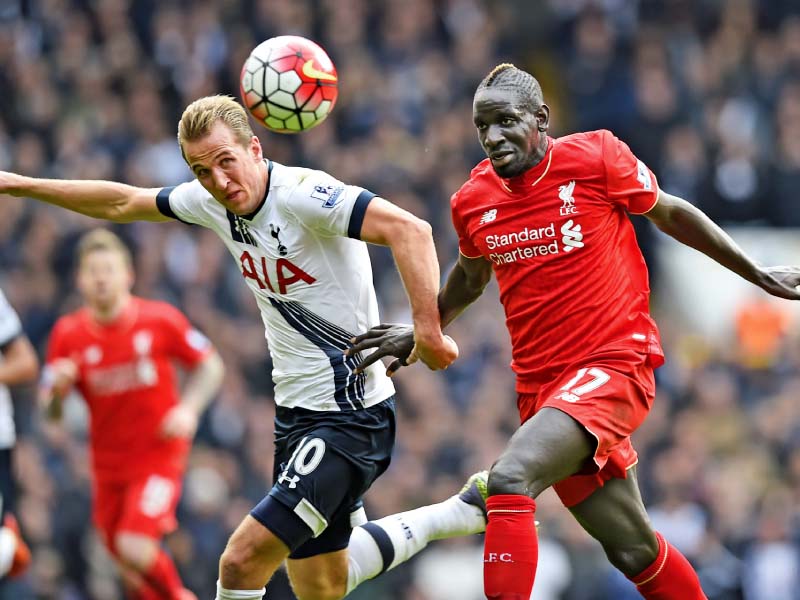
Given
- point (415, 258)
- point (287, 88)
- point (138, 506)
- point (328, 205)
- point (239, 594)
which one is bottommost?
point (138, 506)

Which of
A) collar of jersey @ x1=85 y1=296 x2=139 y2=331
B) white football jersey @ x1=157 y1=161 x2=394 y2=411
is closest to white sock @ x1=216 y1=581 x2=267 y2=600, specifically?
white football jersey @ x1=157 y1=161 x2=394 y2=411

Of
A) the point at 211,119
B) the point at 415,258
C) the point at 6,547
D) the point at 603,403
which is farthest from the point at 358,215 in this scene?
the point at 6,547

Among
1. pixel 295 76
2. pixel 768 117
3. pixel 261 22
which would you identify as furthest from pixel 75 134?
pixel 295 76

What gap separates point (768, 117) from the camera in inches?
568

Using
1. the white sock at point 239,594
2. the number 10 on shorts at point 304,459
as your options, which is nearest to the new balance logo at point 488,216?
the number 10 on shorts at point 304,459

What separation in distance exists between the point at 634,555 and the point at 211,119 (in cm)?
266

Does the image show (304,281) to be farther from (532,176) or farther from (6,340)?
(6,340)

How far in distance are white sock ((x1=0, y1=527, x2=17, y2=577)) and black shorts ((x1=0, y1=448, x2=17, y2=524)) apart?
0.10 m

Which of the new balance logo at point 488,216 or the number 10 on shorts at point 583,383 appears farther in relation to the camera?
the new balance logo at point 488,216

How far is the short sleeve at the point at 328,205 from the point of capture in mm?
6184

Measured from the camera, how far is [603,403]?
5898mm

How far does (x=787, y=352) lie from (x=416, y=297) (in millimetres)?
7591

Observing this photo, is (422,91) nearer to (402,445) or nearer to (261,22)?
(261,22)

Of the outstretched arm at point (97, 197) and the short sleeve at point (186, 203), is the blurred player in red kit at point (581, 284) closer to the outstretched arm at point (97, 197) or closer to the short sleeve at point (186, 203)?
the short sleeve at point (186, 203)
